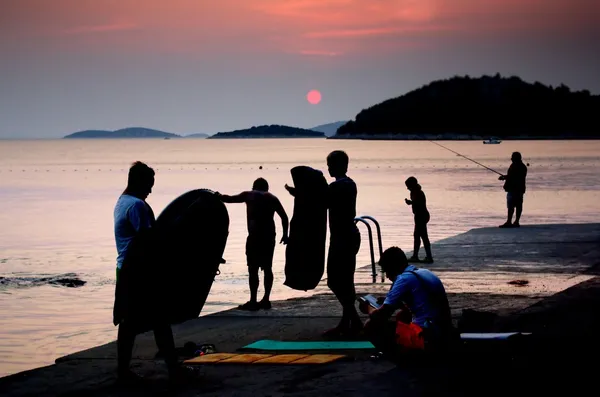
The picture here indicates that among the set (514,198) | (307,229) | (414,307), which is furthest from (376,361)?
(514,198)

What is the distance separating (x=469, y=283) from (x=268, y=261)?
3822 mm

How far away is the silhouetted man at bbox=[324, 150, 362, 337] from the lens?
10828 mm

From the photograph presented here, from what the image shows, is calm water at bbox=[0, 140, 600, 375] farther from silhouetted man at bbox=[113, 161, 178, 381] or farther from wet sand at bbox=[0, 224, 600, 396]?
silhouetted man at bbox=[113, 161, 178, 381]

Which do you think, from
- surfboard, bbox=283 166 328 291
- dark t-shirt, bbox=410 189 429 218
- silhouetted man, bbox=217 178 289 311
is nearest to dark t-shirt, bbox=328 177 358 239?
surfboard, bbox=283 166 328 291

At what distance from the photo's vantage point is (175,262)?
892 cm

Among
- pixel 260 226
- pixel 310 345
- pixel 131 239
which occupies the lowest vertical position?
pixel 310 345

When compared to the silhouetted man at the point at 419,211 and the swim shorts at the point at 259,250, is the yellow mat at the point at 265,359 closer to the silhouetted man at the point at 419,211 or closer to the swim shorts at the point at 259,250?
the swim shorts at the point at 259,250

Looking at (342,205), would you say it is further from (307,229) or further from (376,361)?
(376,361)

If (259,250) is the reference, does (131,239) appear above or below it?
above

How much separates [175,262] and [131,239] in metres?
0.45

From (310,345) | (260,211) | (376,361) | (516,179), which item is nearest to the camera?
(376,361)

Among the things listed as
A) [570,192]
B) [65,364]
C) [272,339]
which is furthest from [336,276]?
[570,192]

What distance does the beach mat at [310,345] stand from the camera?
1027 centimetres

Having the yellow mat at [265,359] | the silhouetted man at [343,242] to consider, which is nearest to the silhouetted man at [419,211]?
the silhouetted man at [343,242]
